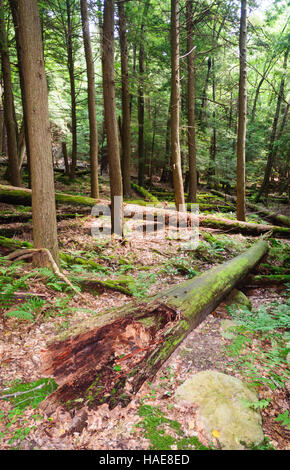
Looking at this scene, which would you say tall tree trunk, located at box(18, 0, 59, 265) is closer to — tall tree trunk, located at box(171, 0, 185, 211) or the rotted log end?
the rotted log end

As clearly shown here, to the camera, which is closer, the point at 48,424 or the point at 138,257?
the point at 48,424

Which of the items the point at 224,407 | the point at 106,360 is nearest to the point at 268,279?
the point at 224,407

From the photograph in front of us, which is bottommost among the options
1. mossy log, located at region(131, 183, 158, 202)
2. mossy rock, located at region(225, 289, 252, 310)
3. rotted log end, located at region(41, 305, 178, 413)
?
mossy rock, located at region(225, 289, 252, 310)

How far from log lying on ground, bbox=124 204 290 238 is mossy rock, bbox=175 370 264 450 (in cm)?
784

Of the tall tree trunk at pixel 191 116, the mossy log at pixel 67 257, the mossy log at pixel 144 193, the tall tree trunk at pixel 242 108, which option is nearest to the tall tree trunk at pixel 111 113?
the mossy log at pixel 67 257

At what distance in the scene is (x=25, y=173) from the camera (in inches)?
765

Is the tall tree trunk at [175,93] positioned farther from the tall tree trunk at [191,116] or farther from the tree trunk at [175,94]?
the tall tree trunk at [191,116]

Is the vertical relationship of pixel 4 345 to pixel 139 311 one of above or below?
below

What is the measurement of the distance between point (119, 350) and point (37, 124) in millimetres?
3898

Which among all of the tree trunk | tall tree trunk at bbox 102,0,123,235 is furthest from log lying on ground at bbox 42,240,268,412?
the tree trunk

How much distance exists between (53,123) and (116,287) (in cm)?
1718

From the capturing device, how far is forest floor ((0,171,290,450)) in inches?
87.8

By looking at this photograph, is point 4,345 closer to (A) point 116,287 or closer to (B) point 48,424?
(B) point 48,424
